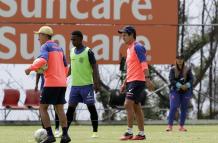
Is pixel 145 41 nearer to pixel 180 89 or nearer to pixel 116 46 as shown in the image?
pixel 116 46

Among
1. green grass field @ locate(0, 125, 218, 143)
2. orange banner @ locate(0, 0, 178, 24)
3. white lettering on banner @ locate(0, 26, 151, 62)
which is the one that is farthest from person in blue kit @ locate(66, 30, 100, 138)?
orange banner @ locate(0, 0, 178, 24)

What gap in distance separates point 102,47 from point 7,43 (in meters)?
2.51

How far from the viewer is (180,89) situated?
56.1ft

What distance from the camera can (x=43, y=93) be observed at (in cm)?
1104

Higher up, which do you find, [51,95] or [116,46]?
[116,46]

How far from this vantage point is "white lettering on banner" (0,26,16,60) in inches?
802

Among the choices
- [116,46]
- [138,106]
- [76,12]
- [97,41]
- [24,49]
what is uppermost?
[76,12]

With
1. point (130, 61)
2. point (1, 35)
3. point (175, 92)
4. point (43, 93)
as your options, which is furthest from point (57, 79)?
point (1, 35)

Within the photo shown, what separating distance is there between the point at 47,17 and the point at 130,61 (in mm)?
8381

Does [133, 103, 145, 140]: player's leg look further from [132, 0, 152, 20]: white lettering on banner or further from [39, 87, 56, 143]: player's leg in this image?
[132, 0, 152, 20]: white lettering on banner

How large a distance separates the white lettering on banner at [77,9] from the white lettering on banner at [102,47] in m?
0.54

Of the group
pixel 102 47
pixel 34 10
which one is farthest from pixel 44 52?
pixel 102 47

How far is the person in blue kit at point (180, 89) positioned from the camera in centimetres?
1700

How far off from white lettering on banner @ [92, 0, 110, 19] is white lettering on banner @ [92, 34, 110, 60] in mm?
515
